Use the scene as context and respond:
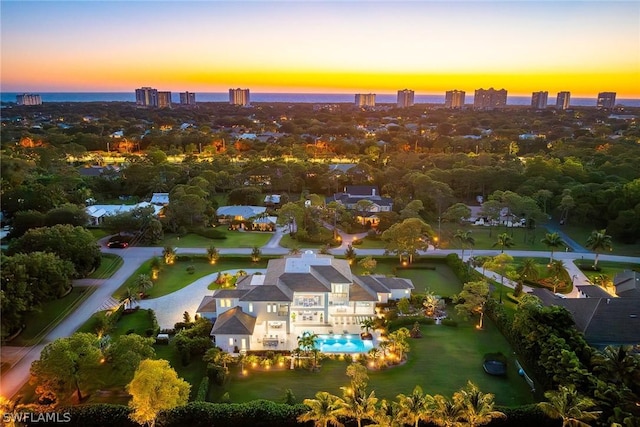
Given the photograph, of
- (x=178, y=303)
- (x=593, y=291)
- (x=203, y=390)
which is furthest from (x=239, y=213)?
(x=593, y=291)

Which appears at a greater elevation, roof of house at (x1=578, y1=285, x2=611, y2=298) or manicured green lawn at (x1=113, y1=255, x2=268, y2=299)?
roof of house at (x1=578, y1=285, x2=611, y2=298)

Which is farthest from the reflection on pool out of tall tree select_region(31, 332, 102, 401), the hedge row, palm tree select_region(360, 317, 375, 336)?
tall tree select_region(31, 332, 102, 401)

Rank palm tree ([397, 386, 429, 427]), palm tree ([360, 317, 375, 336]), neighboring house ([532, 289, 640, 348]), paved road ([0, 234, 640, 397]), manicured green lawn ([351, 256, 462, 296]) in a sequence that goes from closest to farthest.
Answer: palm tree ([397, 386, 429, 427]) < paved road ([0, 234, 640, 397]) < neighboring house ([532, 289, 640, 348]) < palm tree ([360, 317, 375, 336]) < manicured green lawn ([351, 256, 462, 296])

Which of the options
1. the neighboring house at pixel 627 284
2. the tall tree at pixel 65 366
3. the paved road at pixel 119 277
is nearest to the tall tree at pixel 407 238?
the paved road at pixel 119 277

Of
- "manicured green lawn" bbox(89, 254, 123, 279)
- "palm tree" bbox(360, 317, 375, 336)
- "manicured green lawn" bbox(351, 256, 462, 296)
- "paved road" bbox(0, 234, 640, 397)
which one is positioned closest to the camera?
"paved road" bbox(0, 234, 640, 397)

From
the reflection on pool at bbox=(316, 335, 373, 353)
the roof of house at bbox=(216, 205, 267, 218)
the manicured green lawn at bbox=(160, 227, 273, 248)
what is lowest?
the reflection on pool at bbox=(316, 335, 373, 353)

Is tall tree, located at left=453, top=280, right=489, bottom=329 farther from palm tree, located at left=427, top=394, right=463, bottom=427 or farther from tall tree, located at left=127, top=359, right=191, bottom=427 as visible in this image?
tall tree, located at left=127, top=359, right=191, bottom=427
